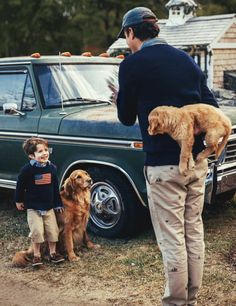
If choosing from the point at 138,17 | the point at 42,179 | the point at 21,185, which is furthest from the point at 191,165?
the point at 21,185

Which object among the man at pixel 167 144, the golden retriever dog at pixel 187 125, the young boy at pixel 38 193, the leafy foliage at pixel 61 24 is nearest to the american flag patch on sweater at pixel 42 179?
the young boy at pixel 38 193

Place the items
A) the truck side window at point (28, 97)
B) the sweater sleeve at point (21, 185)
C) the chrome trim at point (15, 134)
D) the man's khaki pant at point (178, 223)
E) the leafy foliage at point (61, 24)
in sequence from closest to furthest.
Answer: the man's khaki pant at point (178, 223), the sweater sleeve at point (21, 185), the chrome trim at point (15, 134), the truck side window at point (28, 97), the leafy foliage at point (61, 24)

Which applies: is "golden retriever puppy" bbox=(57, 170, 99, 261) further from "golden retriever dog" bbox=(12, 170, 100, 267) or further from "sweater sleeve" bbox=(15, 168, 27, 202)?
"sweater sleeve" bbox=(15, 168, 27, 202)

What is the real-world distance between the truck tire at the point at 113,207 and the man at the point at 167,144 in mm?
1903

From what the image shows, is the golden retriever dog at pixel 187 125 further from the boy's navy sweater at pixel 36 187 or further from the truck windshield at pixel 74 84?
the truck windshield at pixel 74 84

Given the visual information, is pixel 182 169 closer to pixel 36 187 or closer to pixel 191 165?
pixel 191 165

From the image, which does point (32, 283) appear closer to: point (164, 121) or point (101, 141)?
point (101, 141)

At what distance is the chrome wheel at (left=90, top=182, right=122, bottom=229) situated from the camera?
18.1 ft

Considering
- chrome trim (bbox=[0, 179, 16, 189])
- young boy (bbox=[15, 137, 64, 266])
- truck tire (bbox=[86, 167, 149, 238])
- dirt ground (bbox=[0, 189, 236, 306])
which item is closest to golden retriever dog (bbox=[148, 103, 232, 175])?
dirt ground (bbox=[0, 189, 236, 306])

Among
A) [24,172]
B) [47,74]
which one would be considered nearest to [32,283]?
[24,172]

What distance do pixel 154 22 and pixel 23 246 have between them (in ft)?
10.2

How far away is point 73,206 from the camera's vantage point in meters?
5.14

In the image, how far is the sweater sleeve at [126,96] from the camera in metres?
3.33

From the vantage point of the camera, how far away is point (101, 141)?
17.9 feet
